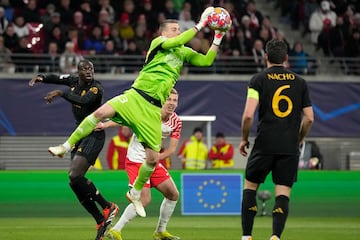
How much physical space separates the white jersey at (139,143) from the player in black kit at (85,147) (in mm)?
464

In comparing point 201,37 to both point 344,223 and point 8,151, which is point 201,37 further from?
point 344,223

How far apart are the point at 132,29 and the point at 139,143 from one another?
42.2 feet

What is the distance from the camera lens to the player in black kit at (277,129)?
1155cm

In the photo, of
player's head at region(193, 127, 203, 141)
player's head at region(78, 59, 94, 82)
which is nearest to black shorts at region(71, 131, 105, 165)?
player's head at region(78, 59, 94, 82)

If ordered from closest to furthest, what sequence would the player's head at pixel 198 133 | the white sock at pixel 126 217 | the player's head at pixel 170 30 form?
the player's head at pixel 170 30
the white sock at pixel 126 217
the player's head at pixel 198 133

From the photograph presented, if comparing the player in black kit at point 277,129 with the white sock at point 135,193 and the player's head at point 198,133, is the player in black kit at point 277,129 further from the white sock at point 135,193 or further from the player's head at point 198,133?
the player's head at point 198,133

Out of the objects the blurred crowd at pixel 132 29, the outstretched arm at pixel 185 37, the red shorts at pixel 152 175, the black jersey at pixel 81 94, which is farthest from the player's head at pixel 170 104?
the blurred crowd at pixel 132 29

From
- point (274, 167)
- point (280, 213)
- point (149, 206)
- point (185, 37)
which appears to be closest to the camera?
point (280, 213)

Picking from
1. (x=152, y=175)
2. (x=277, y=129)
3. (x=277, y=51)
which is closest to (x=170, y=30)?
(x=277, y=51)

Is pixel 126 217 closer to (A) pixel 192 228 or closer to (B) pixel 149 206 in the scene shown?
(A) pixel 192 228

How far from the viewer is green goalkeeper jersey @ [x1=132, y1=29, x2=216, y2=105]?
12.4 metres

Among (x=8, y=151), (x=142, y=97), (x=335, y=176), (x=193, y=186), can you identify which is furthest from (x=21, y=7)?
(x=142, y=97)

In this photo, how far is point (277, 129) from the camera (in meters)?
11.6

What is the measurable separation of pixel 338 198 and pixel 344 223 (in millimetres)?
2830
